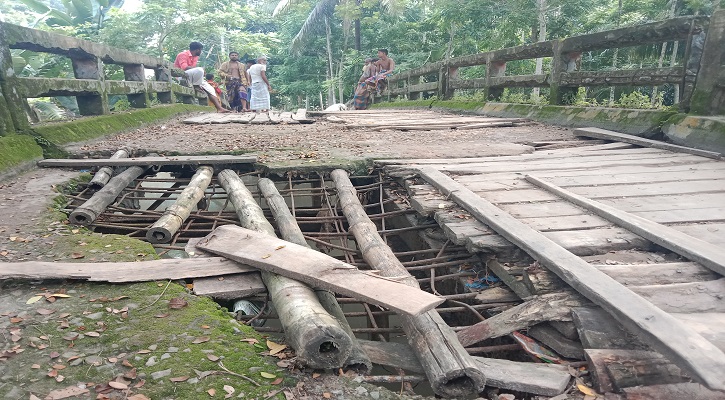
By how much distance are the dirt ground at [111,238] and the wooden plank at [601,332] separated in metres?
0.77

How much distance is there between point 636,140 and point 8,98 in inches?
251

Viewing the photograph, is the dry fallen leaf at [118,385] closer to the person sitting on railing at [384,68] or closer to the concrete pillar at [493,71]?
the concrete pillar at [493,71]

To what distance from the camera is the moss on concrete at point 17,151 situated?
405 cm

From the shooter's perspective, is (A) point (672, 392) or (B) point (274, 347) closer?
(A) point (672, 392)

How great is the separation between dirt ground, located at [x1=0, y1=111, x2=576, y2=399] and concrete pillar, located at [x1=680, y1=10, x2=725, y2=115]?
1.36 meters

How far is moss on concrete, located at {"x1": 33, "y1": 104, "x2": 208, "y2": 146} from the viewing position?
4891 millimetres

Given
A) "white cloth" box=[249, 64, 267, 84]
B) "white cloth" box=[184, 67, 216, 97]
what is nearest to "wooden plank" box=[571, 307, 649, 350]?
"white cloth" box=[249, 64, 267, 84]

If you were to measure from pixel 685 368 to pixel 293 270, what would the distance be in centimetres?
157

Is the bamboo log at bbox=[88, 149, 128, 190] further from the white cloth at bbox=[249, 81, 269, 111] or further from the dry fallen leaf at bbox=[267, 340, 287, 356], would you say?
the white cloth at bbox=[249, 81, 269, 111]

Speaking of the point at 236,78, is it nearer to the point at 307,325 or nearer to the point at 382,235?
the point at 382,235

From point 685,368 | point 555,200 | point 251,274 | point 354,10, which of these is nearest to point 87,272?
point 251,274

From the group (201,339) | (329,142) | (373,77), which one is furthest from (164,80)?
(201,339)

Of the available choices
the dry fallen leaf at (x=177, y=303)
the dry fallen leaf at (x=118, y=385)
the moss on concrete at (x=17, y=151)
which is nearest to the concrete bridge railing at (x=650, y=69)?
the dry fallen leaf at (x=177, y=303)

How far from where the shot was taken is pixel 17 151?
4277mm
